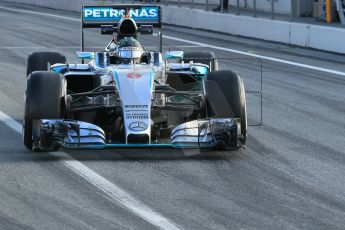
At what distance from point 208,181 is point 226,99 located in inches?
67.5

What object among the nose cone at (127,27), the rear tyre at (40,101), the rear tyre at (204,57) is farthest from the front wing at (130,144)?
the rear tyre at (204,57)

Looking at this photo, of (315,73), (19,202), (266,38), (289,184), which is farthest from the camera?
(266,38)

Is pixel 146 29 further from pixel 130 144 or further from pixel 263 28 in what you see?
pixel 263 28

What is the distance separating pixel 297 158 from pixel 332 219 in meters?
2.88

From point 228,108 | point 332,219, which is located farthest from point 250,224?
point 228,108

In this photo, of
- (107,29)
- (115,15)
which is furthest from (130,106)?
(115,15)

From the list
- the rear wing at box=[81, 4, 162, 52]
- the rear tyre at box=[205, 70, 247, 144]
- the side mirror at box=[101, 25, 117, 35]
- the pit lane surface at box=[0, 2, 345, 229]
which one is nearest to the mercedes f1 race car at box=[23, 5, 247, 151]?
the rear tyre at box=[205, 70, 247, 144]

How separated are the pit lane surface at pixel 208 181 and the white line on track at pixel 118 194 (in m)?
0.06

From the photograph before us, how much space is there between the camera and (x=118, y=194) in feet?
31.8

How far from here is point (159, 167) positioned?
10977mm

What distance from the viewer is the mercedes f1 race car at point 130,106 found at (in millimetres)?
11312

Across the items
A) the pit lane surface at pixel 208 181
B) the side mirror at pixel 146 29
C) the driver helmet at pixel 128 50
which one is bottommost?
the pit lane surface at pixel 208 181

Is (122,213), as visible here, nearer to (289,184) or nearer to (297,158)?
(289,184)

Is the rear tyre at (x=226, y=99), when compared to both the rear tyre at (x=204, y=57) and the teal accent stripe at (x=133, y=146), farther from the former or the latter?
the rear tyre at (x=204, y=57)
